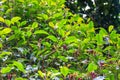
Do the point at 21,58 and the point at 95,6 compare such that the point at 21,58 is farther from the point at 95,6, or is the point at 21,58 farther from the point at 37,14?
the point at 95,6

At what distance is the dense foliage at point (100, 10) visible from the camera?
4953 mm

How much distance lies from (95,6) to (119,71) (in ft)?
10.4

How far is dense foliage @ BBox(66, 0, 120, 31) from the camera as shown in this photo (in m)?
4.95

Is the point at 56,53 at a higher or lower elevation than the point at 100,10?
lower

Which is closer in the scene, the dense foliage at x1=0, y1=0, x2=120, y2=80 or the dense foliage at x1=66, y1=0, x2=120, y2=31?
the dense foliage at x1=0, y1=0, x2=120, y2=80

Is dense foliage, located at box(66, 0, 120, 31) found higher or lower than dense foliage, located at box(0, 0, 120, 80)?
higher

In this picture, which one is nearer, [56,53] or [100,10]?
[56,53]

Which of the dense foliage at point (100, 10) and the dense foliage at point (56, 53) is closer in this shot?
the dense foliage at point (56, 53)

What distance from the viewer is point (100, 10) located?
5.04 meters

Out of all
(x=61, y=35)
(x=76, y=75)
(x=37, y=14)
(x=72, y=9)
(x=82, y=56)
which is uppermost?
(x=72, y=9)

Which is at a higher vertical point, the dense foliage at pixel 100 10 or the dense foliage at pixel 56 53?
the dense foliage at pixel 100 10

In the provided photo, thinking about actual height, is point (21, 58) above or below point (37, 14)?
below

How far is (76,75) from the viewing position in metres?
1.71

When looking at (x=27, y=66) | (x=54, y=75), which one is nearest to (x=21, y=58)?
(x=27, y=66)
